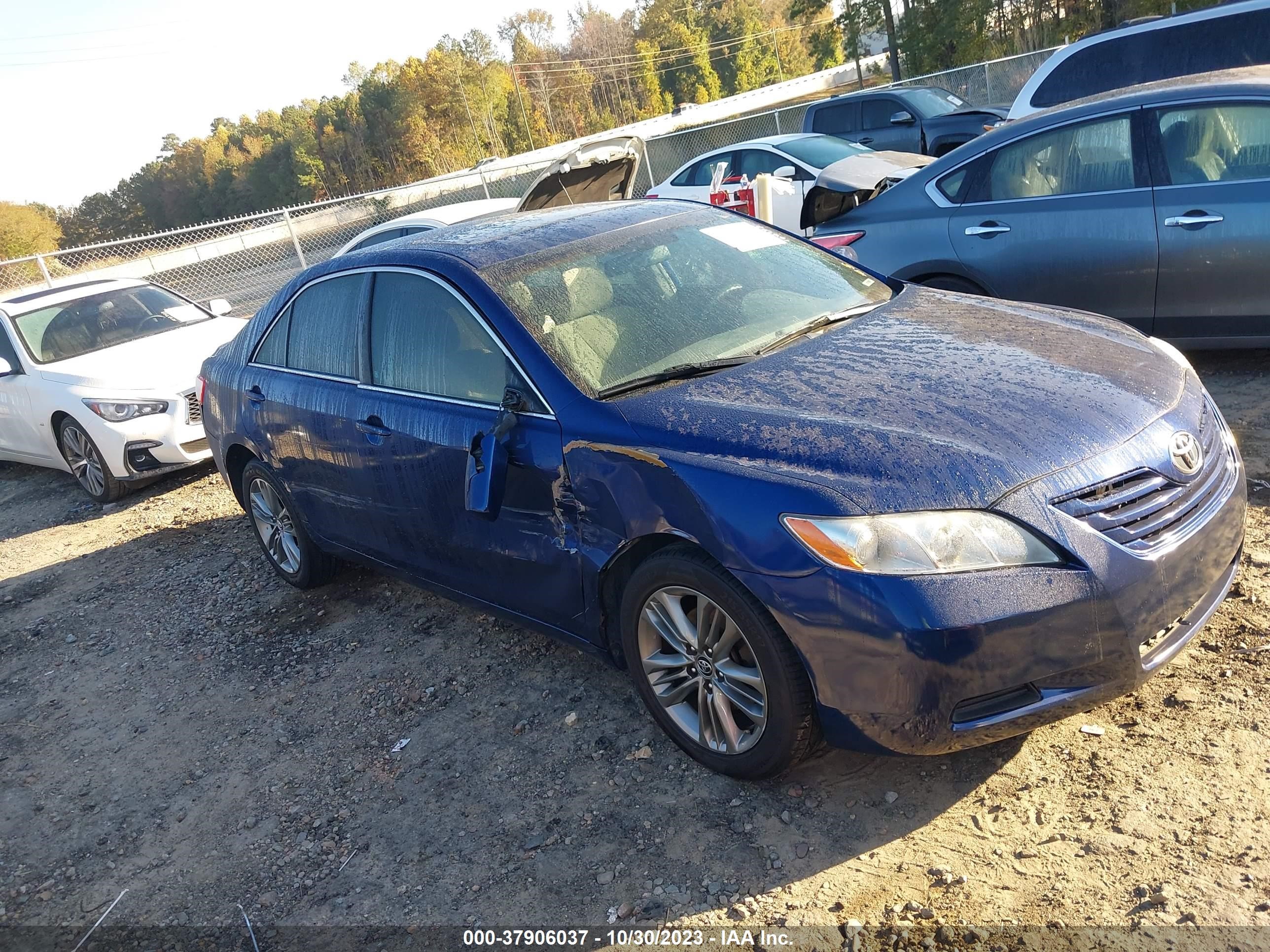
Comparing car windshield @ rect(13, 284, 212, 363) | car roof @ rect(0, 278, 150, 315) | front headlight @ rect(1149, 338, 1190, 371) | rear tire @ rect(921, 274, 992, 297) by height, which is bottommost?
rear tire @ rect(921, 274, 992, 297)

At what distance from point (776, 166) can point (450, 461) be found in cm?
958

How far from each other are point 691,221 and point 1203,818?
9.22 feet

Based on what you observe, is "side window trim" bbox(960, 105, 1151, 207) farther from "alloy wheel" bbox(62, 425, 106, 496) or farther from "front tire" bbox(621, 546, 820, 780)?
"alloy wheel" bbox(62, 425, 106, 496)

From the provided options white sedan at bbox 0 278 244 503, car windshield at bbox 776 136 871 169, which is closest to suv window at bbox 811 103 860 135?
car windshield at bbox 776 136 871 169

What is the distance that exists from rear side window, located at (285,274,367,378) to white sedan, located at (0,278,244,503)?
9.13ft

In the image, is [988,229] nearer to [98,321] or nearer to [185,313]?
[185,313]

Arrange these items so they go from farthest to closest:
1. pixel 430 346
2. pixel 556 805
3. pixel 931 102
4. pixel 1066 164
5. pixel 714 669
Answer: pixel 931 102 < pixel 1066 164 < pixel 430 346 < pixel 556 805 < pixel 714 669

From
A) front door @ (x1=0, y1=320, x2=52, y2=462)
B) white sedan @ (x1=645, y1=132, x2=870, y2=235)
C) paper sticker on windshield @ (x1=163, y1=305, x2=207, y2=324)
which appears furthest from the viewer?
white sedan @ (x1=645, y1=132, x2=870, y2=235)

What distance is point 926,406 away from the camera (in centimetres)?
281

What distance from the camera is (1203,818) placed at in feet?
8.26

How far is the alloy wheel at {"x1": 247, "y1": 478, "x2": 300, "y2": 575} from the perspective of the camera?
5.19 m

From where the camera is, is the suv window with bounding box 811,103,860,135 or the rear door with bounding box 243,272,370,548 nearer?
the rear door with bounding box 243,272,370,548

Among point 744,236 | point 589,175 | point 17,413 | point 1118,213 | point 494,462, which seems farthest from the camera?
point 17,413

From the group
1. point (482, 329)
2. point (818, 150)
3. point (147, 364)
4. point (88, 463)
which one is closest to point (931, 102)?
point (818, 150)
